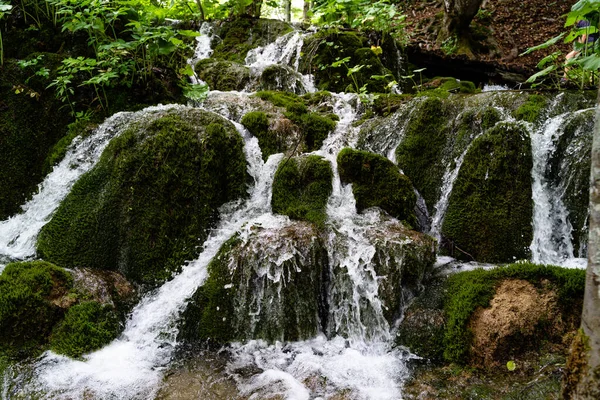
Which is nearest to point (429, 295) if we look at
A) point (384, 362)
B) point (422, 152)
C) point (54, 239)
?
point (384, 362)

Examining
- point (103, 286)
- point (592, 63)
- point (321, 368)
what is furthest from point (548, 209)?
point (103, 286)

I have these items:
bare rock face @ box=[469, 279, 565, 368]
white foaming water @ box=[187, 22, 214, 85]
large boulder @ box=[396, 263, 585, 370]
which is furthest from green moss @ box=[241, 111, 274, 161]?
white foaming water @ box=[187, 22, 214, 85]

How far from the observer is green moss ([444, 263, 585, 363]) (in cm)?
365

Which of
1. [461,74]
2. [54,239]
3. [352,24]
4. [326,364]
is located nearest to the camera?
[326,364]

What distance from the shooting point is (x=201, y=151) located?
5.29 m

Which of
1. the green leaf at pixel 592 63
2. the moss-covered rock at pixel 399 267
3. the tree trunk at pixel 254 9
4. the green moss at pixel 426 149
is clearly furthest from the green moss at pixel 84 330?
the tree trunk at pixel 254 9

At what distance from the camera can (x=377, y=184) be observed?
5.23 meters

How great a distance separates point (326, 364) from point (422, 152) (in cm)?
326

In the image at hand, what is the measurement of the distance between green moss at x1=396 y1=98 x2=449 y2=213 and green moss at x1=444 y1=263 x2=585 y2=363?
1.59 meters

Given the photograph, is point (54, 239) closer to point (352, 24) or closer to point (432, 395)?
point (432, 395)

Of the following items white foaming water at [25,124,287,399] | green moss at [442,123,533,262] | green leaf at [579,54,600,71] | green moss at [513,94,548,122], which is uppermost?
green leaf at [579,54,600,71]

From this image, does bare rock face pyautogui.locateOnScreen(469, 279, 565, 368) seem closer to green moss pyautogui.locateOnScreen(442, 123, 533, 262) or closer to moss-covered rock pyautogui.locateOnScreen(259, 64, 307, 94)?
green moss pyautogui.locateOnScreen(442, 123, 533, 262)

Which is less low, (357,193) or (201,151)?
(201,151)

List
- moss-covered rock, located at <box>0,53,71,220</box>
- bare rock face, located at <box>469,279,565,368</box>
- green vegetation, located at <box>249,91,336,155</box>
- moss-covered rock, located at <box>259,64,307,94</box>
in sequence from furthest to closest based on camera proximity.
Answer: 1. moss-covered rock, located at <box>259,64,307,94</box>
2. green vegetation, located at <box>249,91,336,155</box>
3. moss-covered rock, located at <box>0,53,71,220</box>
4. bare rock face, located at <box>469,279,565,368</box>
